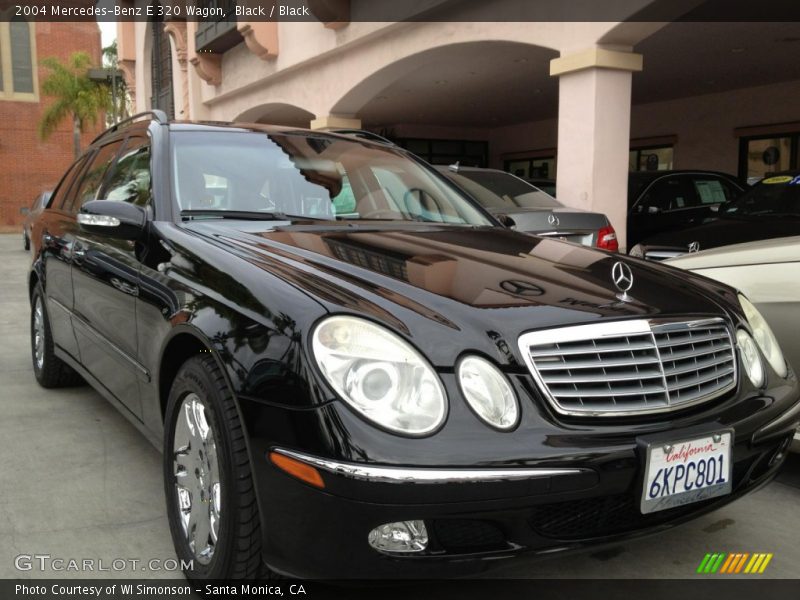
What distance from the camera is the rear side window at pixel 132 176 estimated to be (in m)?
3.24

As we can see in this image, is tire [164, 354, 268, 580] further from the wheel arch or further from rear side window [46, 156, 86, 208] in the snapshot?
rear side window [46, 156, 86, 208]

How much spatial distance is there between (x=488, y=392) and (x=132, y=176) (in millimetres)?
2286

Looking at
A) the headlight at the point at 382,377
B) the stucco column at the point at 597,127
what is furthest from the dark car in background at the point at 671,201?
the headlight at the point at 382,377

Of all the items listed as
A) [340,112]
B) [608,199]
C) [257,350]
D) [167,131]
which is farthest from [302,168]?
[340,112]

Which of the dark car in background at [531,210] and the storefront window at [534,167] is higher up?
the storefront window at [534,167]

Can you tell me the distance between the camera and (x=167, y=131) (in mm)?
3312

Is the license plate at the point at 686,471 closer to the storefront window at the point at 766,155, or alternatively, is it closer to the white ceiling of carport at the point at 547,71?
the white ceiling of carport at the point at 547,71

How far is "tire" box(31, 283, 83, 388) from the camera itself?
4604 mm

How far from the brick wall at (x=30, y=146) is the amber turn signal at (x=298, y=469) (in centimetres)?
3550

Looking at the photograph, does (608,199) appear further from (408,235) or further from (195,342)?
(195,342)

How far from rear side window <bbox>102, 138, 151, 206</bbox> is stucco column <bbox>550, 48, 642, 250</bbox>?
18.5 ft

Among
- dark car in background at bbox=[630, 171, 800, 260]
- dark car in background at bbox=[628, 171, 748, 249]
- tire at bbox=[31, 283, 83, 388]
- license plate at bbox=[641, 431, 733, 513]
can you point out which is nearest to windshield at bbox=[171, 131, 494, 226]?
license plate at bbox=[641, 431, 733, 513]

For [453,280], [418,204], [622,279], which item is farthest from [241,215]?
[622,279]

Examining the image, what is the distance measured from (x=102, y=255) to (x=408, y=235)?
4.69 ft
